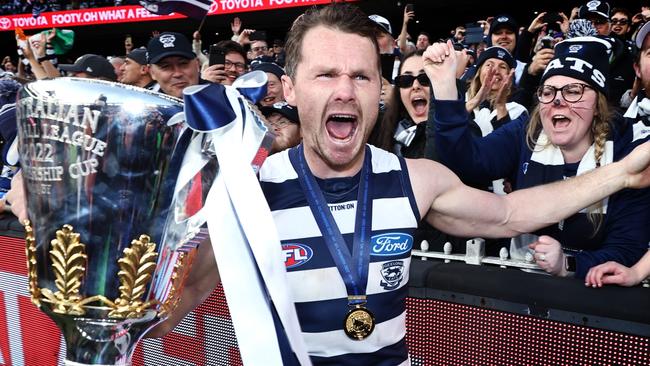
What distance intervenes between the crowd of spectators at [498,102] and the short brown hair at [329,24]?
428mm

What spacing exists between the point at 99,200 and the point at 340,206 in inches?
28.7

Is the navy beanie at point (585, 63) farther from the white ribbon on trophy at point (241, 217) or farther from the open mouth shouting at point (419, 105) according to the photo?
the white ribbon on trophy at point (241, 217)

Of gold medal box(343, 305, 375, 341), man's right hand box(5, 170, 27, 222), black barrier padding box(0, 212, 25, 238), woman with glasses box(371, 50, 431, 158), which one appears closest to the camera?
man's right hand box(5, 170, 27, 222)

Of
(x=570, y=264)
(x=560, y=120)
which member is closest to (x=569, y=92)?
(x=560, y=120)

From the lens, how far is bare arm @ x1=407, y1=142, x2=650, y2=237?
183cm

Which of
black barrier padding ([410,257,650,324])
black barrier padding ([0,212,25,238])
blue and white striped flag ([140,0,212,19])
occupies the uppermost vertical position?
blue and white striped flag ([140,0,212,19])

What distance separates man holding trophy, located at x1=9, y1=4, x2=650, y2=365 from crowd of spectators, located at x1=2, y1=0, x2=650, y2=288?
1.16 feet

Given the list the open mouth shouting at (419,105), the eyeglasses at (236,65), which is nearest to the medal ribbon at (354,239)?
the open mouth shouting at (419,105)

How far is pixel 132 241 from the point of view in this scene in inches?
44.2

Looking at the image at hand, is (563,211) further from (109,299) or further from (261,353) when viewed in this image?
(109,299)

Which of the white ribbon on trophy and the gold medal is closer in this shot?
the white ribbon on trophy

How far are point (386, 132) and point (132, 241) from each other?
2713 millimetres

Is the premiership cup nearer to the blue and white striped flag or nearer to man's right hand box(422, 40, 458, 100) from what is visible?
man's right hand box(422, 40, 458, 100)

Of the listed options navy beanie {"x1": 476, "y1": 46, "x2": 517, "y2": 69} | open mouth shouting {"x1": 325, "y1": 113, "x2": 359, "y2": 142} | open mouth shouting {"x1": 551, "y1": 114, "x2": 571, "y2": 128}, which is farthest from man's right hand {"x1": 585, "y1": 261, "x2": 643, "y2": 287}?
navy beanie {"x1": 476, "y1": 46, "x2": 517, "y2": 69}
